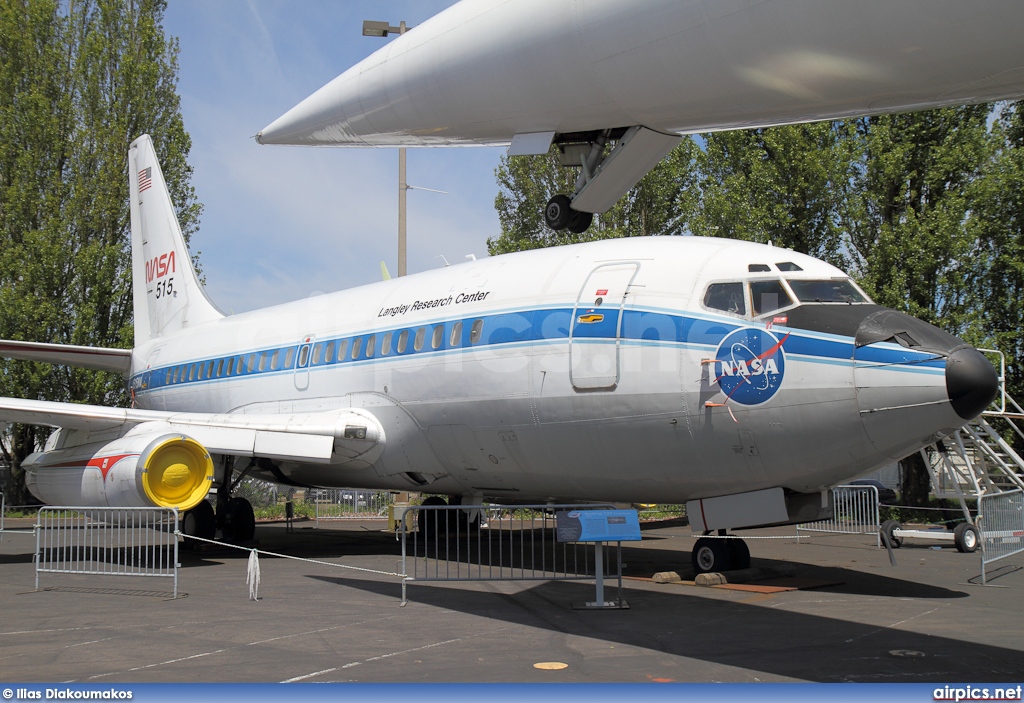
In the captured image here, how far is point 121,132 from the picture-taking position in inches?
1242

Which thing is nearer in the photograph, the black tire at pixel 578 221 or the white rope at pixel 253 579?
the black tire at pixel 578 221

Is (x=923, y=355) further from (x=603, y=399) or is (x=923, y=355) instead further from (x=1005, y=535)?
(x=1005, y=535)

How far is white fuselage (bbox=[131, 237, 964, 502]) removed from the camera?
28.4 ft

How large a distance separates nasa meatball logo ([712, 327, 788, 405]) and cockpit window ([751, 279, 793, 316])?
296 millimetres

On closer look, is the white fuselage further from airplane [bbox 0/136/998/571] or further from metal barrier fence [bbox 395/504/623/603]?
metal barrier fence [bbox 395/504/623/603]

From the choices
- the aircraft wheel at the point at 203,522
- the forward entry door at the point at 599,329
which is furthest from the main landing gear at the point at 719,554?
the aircraft wheel at the point at 203,522

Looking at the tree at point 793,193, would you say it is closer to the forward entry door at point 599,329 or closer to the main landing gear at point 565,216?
the forward entry door at point 599,329

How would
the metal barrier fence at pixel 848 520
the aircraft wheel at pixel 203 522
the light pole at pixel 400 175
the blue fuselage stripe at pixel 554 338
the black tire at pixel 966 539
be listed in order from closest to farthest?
the blue fuselage stripe at pixel 554 338
the black tire at pixel 966 539
the aircraft wheel at pixel 203 522
the metal barrier fence at pixel 848 520
the light pole at pixel 400 175

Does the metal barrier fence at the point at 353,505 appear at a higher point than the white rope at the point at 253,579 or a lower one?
lower

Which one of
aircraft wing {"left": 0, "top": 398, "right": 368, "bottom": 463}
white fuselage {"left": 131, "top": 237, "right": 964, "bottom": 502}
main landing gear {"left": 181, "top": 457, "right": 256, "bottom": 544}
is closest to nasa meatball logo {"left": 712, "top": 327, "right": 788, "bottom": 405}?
white fuselage {"left": 131, "top": 237, "right": 964, "bottom": 502}

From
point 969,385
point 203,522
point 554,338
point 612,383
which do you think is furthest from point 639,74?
point 203,522

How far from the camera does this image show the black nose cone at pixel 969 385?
7.94 m

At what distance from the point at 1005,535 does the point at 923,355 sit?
6.70m

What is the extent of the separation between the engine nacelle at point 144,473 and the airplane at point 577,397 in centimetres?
3
